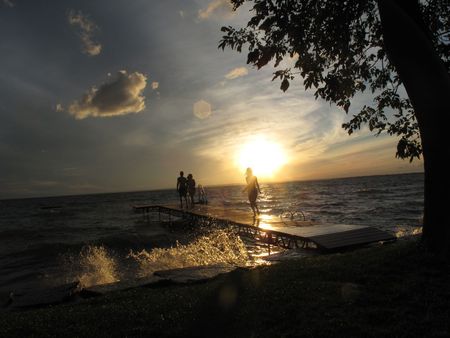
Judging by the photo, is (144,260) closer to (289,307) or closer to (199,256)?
(199,256)

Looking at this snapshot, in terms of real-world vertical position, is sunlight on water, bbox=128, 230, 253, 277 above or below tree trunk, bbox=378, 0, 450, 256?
below

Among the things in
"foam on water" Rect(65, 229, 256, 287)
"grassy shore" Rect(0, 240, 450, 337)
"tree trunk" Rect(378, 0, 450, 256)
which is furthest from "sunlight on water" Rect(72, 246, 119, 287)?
"tree trunk" Rect(378, 0, 450, 256)

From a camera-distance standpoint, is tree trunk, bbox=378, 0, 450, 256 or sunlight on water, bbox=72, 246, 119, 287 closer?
tree trunk, bbox=378, 0, 450, 256

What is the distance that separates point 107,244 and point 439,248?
19.6 m

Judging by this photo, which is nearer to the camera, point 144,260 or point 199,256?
point 199,256

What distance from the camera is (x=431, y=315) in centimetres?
482

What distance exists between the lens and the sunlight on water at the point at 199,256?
546 inches

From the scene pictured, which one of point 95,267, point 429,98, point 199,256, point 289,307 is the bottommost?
point 95,267

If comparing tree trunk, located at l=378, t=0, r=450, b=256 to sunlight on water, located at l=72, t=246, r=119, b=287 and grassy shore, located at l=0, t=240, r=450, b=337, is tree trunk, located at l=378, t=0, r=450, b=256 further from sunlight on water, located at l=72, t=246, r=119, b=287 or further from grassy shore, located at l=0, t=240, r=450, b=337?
sunlight on water, located at l=72, t=246, r=119, b=287

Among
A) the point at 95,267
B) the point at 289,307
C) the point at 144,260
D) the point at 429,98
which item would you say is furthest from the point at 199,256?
the point at 429,98

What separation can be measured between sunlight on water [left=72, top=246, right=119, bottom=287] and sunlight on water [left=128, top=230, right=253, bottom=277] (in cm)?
110

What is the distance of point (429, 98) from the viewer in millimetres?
6707

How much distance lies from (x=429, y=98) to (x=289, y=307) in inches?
182

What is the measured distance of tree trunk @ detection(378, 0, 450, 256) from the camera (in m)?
6.65
